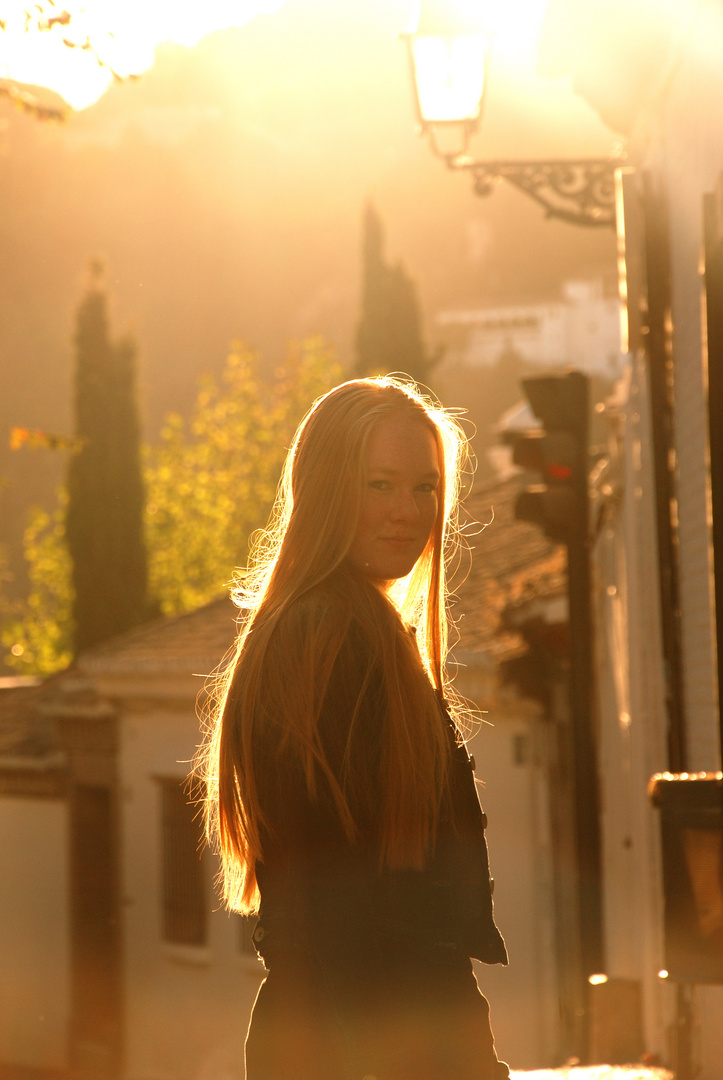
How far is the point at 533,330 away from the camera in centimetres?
7000

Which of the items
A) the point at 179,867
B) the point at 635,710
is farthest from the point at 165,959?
the point at 635,710

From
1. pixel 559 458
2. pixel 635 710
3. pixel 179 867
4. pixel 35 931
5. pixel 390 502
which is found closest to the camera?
pixel 390 502

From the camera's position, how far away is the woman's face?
2.24 meters

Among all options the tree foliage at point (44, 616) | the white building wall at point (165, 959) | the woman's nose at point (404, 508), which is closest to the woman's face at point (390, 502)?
the woman's nose at point (404, 508)

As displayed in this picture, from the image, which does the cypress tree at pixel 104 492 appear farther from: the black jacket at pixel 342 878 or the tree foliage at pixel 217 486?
the black jacket at pixel 342 878

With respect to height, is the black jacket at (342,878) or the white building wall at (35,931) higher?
the black jacket at (342,878)

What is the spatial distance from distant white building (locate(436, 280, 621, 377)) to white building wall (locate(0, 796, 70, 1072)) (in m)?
50.6

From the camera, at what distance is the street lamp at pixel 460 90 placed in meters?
6.72

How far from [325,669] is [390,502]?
343 mm

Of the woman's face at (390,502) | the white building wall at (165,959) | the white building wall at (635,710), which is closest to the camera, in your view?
the woman's face at (390,502)

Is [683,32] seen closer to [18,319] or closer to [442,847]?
[442,847]

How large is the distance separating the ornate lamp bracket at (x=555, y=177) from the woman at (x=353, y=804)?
4.97m

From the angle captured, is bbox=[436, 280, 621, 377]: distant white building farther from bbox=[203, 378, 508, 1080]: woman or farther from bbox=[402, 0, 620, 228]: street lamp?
bbox=[203, 378, 508, 1080]: woman

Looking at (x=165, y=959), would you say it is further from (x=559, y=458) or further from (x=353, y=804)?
(x=353, y=804)
